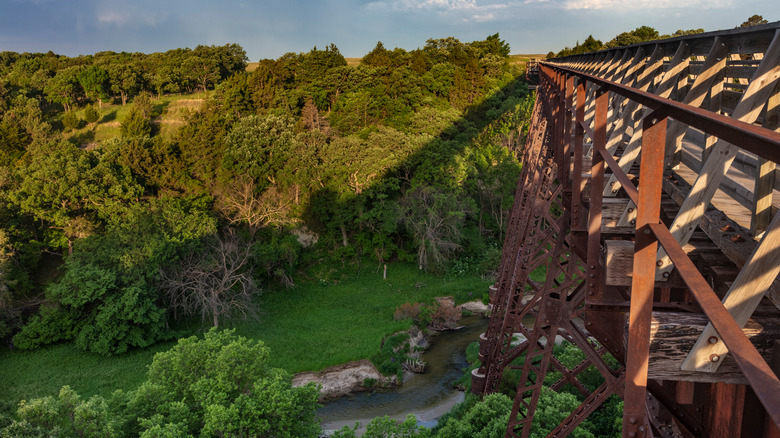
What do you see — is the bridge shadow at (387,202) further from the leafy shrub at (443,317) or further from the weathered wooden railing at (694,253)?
the weathered wooden railing at (694,253)

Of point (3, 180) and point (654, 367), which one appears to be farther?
point (3, 180)

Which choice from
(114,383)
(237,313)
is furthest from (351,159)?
(114,383)

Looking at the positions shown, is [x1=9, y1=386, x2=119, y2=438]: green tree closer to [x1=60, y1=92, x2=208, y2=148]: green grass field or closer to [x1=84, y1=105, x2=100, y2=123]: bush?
[x1=60, y1=92, x2=208, y2=148]: green grass field

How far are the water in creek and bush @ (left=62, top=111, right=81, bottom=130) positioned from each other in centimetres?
3254

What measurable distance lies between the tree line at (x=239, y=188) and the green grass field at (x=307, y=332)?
0.82 meters

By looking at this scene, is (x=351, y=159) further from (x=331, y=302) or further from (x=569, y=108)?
(x=569, y=108)

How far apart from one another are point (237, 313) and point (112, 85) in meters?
31.8

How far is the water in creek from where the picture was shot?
16.6 m

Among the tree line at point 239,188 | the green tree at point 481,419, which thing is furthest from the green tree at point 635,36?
the green tree at point 481,419

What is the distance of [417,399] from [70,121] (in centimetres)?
3499

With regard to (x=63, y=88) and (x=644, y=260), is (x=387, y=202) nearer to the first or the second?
(x=644, y=260)

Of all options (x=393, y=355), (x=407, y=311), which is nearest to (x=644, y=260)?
(x=393, y=355)

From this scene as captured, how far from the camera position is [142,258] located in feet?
69.8

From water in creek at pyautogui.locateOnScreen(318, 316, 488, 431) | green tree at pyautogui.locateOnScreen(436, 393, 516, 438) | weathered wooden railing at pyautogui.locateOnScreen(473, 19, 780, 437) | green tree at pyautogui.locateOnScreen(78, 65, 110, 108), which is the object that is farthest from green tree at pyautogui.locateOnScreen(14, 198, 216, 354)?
green tree at pyautogui.locateOnScreen(78, 65, 110, 108)
